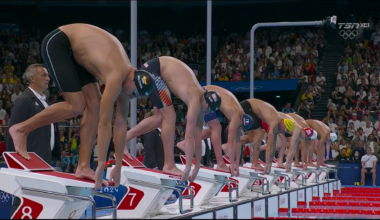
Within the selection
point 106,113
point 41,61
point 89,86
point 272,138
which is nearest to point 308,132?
point 272,138

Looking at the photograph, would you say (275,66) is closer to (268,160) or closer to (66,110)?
(268,160)

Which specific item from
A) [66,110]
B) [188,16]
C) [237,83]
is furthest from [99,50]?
[188,16]

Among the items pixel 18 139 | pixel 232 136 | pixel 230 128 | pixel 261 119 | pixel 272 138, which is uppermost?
pixel 18 139

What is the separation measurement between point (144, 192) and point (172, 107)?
1.50 metres

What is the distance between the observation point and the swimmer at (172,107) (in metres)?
7.24

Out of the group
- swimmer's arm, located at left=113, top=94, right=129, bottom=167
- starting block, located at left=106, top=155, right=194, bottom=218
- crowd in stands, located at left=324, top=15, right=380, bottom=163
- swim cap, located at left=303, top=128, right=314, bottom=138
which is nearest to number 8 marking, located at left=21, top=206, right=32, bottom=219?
swimmer's arm, located at left=113, top=94, right=129, bottom=167

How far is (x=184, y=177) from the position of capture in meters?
6.93

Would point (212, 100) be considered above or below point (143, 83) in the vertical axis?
below

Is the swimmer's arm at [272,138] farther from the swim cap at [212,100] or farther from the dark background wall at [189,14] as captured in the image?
the dark background wall at [189,14]

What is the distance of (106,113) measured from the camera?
5.17 meters

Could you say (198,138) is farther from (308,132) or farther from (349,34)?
(349,34)

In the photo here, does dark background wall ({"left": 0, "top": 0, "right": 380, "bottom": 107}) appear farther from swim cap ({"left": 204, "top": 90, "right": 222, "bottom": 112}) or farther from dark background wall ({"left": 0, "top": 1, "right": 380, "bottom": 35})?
swim cap ({"left": 204, "top": 90, "right": 222, "bottom": 112})

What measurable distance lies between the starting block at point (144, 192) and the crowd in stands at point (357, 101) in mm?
16587

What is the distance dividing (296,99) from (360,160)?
456 cm
